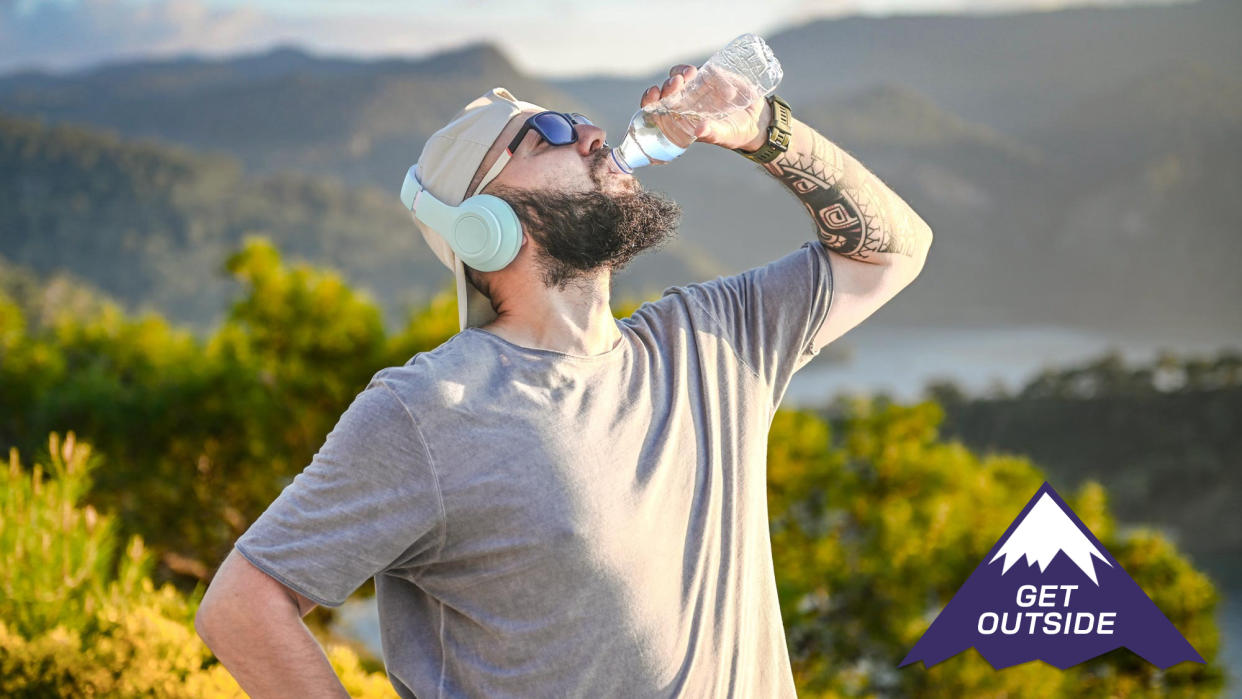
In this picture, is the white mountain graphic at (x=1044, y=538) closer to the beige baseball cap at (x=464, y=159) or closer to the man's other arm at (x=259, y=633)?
the beige baseball cap at (x=464, y=159)

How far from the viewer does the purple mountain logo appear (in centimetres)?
211

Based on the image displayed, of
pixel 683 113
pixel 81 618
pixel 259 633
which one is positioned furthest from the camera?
pixel 81 618

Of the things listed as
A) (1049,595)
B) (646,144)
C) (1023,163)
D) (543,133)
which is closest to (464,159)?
(543,133)

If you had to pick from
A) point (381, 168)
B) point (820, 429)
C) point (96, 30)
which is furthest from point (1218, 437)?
point (96, 30)

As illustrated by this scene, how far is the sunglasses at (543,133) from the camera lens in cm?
119

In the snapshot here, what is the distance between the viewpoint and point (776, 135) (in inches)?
50.9

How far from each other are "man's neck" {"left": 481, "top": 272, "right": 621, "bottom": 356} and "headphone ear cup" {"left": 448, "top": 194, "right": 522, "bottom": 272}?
5 cm

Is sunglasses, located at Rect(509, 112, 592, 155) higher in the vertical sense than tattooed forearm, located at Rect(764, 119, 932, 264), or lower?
higher

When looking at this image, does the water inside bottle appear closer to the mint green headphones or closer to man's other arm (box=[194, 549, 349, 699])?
the mint green headphones

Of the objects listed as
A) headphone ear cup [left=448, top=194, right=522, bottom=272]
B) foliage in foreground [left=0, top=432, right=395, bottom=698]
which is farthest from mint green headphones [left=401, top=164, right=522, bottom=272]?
foliage in foreground [left=0, top=432, right=395, bottom=698]

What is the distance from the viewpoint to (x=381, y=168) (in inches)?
1578

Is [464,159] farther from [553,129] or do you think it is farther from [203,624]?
[203,624]

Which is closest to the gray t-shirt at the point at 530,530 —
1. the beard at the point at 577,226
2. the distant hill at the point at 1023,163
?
the beard at the point at 577,226

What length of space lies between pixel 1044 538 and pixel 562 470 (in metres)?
1.46
